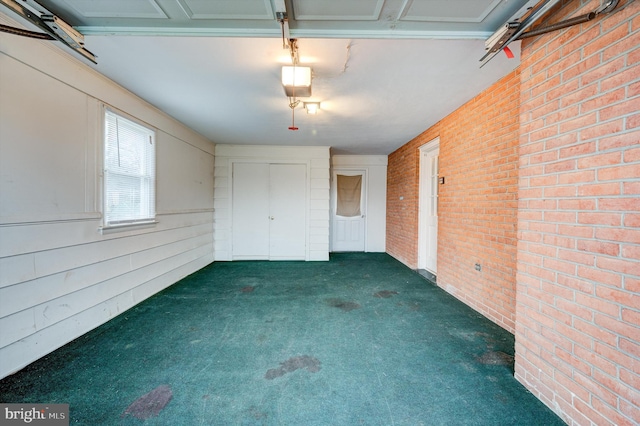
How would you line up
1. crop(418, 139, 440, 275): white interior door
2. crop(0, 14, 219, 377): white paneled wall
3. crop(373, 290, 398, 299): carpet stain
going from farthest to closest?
1. crop(418, 139, 440, 275): white interior door
2. crop(373, 290, 398, 299): carpet stain
3. crop(0, 14, 219, 377): white paneled wall

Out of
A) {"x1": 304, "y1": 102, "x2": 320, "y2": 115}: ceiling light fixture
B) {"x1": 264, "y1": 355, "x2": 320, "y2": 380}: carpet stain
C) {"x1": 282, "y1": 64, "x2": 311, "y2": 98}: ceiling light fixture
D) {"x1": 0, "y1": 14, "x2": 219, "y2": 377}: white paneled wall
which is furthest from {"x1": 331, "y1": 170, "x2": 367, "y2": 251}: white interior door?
{"x1": 264, "y1": 355, "x2": 320, "y2": 380}: carpet stain

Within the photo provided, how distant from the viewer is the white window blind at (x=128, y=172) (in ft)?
9.16

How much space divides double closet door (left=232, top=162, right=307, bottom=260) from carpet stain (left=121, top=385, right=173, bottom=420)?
407cm

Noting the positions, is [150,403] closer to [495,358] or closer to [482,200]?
[495,358]

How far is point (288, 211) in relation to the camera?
5.80 m

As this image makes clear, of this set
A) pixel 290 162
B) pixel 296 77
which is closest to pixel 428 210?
pixel 290 162

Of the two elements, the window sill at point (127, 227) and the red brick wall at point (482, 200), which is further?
the window sill at point (127, 227)

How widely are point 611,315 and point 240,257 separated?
5589mm

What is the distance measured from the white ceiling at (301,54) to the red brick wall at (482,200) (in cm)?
24

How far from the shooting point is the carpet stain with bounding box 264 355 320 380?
1898 mm

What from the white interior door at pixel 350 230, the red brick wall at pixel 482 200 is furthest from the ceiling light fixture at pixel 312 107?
the white interior door at pixel 350 230

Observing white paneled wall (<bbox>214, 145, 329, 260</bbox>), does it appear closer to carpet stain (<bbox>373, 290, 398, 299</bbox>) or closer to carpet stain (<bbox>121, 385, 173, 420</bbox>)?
carpet stain (<bbox>373, 290, 398, 299</bbox>)

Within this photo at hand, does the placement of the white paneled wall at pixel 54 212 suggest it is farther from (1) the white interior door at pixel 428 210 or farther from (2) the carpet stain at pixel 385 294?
(1) the white interior door at pixel 428 210

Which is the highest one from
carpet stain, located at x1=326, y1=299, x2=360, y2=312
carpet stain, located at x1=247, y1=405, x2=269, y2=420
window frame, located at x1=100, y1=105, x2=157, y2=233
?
window frame, located at x1=100, y1=105, x2=157, y2=233
